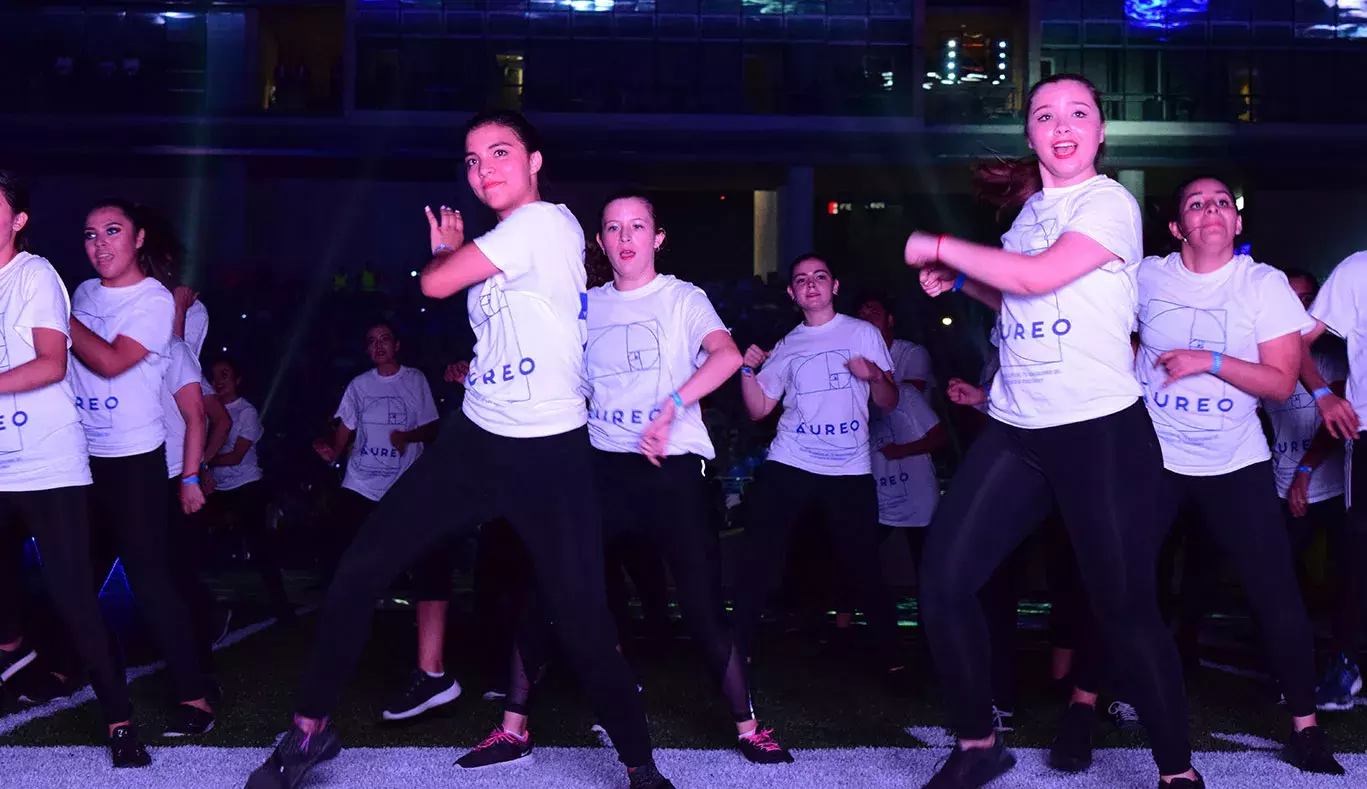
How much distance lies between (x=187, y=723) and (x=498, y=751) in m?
1.10

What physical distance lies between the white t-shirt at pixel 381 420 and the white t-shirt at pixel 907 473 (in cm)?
208

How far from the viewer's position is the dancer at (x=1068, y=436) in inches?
126

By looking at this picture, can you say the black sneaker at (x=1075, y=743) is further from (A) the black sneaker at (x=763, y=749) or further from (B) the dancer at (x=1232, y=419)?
(A) the black sneaker at (x=763, y=749)

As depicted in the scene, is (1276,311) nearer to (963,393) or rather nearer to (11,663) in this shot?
(963,393)

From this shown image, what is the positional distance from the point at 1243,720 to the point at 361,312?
10519 mm

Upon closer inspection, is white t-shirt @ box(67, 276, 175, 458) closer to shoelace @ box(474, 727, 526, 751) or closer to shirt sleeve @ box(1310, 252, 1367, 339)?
shoelace @ box(474, 727, 526, 751)

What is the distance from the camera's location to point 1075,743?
12.6ft

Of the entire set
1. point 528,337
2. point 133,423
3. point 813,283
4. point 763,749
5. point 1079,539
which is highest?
point 813,283

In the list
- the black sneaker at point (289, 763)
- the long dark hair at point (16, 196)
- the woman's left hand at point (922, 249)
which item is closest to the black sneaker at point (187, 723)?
the black sneaker at point (289, 763)

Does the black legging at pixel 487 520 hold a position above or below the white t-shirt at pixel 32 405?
below

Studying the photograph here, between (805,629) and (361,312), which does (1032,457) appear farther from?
(361,312)

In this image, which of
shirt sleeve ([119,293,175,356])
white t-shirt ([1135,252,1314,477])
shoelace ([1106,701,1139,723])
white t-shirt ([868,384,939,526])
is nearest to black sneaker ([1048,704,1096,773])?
shoelace ([1106,701,1139,723])

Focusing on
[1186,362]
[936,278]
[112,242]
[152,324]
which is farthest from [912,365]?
[112,242]

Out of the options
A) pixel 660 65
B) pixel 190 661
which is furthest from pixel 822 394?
pixel 660 65
